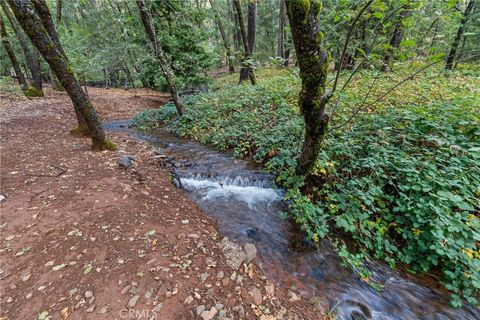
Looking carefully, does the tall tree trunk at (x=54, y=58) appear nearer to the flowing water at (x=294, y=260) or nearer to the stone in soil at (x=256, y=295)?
the flowing water at (x=294, y=260)

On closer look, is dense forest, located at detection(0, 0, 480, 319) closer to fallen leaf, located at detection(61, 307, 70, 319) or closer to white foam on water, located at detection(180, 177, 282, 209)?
white foam on water, located at detection(180, 177, 282, 209)

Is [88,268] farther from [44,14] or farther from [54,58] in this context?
Result: [44,14]

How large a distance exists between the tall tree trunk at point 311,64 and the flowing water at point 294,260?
5.59 ft

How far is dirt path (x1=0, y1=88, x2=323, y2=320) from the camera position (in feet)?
8.15

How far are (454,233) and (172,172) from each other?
544 cm

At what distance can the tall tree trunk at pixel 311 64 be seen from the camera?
2.46 meters

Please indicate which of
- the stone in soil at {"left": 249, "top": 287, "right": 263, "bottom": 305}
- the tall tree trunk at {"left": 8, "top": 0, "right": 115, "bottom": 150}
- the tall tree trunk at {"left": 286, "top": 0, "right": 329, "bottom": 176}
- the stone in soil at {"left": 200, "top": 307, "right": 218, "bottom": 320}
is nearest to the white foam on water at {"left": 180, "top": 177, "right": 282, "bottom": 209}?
the tall tree trunk at {"left": 286, "top": 0, "right": 329, "bottom": 176}

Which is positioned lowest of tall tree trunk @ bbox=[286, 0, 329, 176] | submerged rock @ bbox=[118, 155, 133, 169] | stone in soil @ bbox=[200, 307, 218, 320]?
stone in soil @ bbox=[200, 307, 218, 320]

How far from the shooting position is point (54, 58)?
16.4 ft

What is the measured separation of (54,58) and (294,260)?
6.43 meters

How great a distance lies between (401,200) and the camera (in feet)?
11.8

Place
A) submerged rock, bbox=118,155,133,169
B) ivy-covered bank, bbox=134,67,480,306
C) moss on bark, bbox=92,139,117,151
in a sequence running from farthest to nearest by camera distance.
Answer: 1. moss on bark, bbox=92,139,117,151
2. submerged rock, bbox=118,155,133,169
3. ivy-covered bank, bbox=134,67,480,306

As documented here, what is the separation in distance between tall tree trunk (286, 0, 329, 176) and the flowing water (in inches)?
67.1

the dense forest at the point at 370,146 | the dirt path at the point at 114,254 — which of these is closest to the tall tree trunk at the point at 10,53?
the dense forest at the point at 370,146
